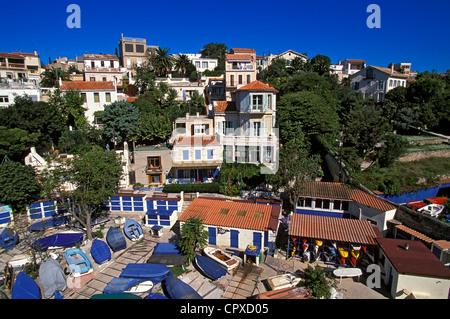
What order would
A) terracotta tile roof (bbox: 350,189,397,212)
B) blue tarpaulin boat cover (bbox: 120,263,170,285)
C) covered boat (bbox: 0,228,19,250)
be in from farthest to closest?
terracotta tile roof (bbox: 350,189,397,212), covered boat (bbox: 0,228,19,250), blue tarpaulin boat cover (bbox: 120,263,170,285)

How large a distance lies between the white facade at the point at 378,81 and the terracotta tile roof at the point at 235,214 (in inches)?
1538

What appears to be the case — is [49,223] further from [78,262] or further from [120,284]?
[120,284]

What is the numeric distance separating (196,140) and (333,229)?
1867cm

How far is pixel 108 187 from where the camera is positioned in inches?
941

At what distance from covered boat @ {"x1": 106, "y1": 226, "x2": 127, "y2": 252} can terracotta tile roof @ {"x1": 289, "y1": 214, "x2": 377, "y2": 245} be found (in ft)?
39.5

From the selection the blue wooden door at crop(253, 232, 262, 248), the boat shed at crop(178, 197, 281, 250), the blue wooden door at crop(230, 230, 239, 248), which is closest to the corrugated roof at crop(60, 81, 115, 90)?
the boat shed at crop(178, 197, 281, 250)

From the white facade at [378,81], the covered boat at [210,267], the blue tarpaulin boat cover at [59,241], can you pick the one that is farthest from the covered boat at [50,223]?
the white facade at [378,81]

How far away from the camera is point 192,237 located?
17.7 metres

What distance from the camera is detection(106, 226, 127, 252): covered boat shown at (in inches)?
763

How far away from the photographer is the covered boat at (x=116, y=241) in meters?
19.4

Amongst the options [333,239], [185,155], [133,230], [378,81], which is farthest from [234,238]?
[378,81]

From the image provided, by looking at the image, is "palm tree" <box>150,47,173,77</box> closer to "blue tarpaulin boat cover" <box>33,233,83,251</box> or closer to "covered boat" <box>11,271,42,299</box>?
"blue tarpaulin boat cover" <box>33,233,83,251</box>

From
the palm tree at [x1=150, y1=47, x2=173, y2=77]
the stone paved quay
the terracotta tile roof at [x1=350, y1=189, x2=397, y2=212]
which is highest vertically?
the palm tree at [x1=150, y1=47, x2=173, y2=77]
